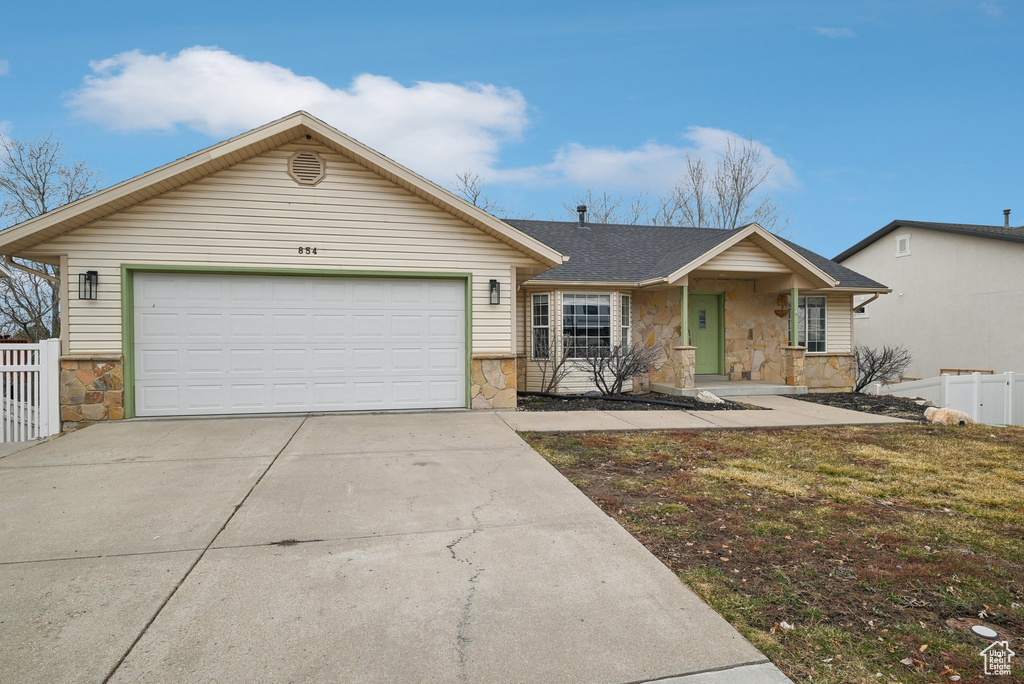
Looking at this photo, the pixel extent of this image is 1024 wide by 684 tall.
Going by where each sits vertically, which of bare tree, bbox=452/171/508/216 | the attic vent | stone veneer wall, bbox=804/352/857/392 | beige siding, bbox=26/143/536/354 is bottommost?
stone veneer wall, bbox=804/352/857/392

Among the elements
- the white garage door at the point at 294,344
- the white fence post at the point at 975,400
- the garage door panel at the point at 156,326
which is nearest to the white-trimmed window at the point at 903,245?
the white fence post at the point at 975,400

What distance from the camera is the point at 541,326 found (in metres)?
12.6

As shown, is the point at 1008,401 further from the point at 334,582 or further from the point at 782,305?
the point at 334,582

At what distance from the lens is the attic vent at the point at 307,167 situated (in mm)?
8492

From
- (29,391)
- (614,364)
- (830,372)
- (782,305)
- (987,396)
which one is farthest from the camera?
(782,305)

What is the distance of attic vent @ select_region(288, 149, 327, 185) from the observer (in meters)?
8.49

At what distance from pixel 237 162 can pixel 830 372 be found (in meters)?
14.2

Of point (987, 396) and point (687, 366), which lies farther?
point (687, 366)

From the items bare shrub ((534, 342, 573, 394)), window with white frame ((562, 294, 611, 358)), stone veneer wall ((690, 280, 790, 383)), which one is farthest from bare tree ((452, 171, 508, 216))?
bare shrub ((534, 342, 573, 394))

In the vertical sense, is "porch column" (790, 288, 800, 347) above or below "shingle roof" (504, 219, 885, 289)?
below

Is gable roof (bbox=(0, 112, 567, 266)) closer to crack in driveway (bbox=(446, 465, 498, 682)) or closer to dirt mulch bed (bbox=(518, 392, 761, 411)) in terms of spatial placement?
dirt mulch bed (bbox=(518, 392, 761, 411))

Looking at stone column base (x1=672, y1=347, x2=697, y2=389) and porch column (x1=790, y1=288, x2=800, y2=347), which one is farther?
porch column (x1=790, y1=288, x2=800, y2=347)

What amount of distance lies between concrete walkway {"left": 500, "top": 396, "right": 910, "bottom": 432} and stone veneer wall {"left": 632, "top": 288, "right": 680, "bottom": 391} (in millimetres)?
3843

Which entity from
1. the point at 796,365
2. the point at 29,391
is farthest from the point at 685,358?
the point at 29,391
